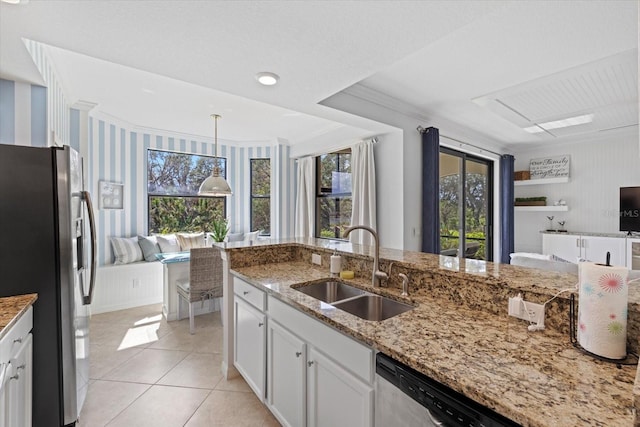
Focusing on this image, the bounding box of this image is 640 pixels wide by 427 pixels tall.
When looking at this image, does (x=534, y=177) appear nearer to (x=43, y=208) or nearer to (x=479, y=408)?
(x=479, y=408)

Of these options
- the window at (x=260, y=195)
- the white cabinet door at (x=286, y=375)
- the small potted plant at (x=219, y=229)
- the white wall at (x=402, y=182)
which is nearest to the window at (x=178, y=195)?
the small potted plant at (x=219, y=229)

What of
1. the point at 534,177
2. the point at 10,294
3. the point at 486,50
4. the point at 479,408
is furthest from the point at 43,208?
the point at 534,177

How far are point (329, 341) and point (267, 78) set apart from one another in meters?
1.82

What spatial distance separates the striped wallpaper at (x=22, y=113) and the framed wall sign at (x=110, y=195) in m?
2.15

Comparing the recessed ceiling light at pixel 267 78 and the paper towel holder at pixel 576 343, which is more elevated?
the recessed ceiling light at pixel 267 78

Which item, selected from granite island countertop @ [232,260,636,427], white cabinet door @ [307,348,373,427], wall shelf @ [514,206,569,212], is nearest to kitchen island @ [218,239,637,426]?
granite island countertop @ [232,260,636,427]

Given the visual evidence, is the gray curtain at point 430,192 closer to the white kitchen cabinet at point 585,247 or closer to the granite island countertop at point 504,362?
the granite island countertop at point 504,362

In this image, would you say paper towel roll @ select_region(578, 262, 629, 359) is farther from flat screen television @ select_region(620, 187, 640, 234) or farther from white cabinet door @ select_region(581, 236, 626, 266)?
flat screen television @ select_region(620, 187, 640, 234)

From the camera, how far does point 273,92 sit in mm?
2426

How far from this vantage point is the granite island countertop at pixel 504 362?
0.73 m

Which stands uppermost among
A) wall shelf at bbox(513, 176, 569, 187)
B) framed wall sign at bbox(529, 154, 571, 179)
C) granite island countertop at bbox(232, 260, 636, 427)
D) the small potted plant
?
framed wall sign at bbox(529, 154, 571, 179)

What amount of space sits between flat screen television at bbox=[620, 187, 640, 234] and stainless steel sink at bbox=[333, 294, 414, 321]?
5079 millimetres

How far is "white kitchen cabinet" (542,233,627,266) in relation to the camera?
14.4ft

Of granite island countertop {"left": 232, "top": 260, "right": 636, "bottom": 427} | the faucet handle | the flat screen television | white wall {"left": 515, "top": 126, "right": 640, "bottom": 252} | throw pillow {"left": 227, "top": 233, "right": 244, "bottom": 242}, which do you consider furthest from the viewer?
throw pillow {"left": 227, "top": 233, "right": 244, "bottom": 242}
